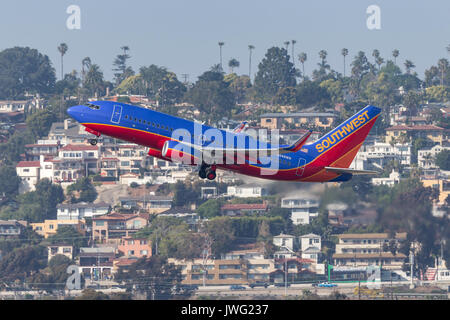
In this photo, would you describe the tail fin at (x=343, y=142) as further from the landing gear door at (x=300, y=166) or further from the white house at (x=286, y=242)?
the white house at (x=286, y=242)

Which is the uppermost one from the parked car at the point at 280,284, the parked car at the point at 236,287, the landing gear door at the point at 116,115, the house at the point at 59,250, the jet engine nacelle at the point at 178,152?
the landing gear door at the point at 116,115

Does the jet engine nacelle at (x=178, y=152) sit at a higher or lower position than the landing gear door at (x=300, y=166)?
higher

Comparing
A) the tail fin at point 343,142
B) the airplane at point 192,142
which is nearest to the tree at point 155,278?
the tail fin at point 343,142

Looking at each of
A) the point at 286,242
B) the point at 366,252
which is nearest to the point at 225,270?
the point at 286,242

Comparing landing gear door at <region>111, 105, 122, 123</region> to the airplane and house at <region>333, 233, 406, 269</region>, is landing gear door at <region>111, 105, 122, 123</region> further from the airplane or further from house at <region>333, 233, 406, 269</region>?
house at <region>333, 233, 406, 269</region>

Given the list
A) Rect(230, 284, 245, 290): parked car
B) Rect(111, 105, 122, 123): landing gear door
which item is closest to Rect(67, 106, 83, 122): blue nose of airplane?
Rect(111, 105, 122, 123): landing gear door

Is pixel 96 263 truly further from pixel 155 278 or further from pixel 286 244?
pixel 286 244
